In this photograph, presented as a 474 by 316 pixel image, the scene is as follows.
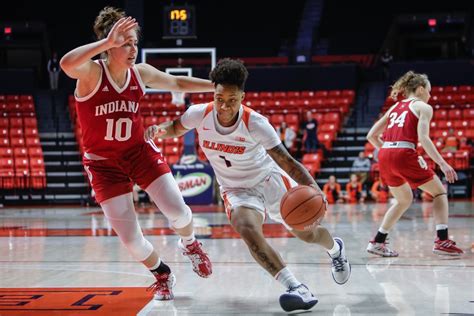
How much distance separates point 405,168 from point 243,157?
7.75ft

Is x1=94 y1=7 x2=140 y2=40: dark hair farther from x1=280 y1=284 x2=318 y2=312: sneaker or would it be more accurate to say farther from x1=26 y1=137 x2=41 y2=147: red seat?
x1=26 y1=137 x2=41 y2=147: red seat

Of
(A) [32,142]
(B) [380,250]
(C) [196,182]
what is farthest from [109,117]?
(A) [32,142]

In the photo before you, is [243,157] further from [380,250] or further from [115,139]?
[380,250]

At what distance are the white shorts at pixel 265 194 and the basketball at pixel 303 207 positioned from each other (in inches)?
13.2

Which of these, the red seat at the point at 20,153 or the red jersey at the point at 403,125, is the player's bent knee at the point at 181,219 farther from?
the red seat at the point at 20,153

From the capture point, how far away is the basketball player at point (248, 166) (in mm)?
3531

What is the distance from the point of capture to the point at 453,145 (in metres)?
14.7

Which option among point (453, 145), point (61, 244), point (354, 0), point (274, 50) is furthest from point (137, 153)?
point (354, 0)

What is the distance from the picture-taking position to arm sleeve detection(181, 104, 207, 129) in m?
3.90

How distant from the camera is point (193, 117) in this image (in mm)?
3908

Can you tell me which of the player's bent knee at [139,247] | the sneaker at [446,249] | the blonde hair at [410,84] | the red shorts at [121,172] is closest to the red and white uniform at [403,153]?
the blonde hair at [410,84]

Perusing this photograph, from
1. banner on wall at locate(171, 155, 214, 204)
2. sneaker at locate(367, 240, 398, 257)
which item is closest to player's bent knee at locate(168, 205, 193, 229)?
sneaker at locate(367, 240, 398, 257)

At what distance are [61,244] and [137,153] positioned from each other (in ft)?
10.6

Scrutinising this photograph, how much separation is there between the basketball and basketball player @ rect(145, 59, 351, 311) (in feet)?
0.26
